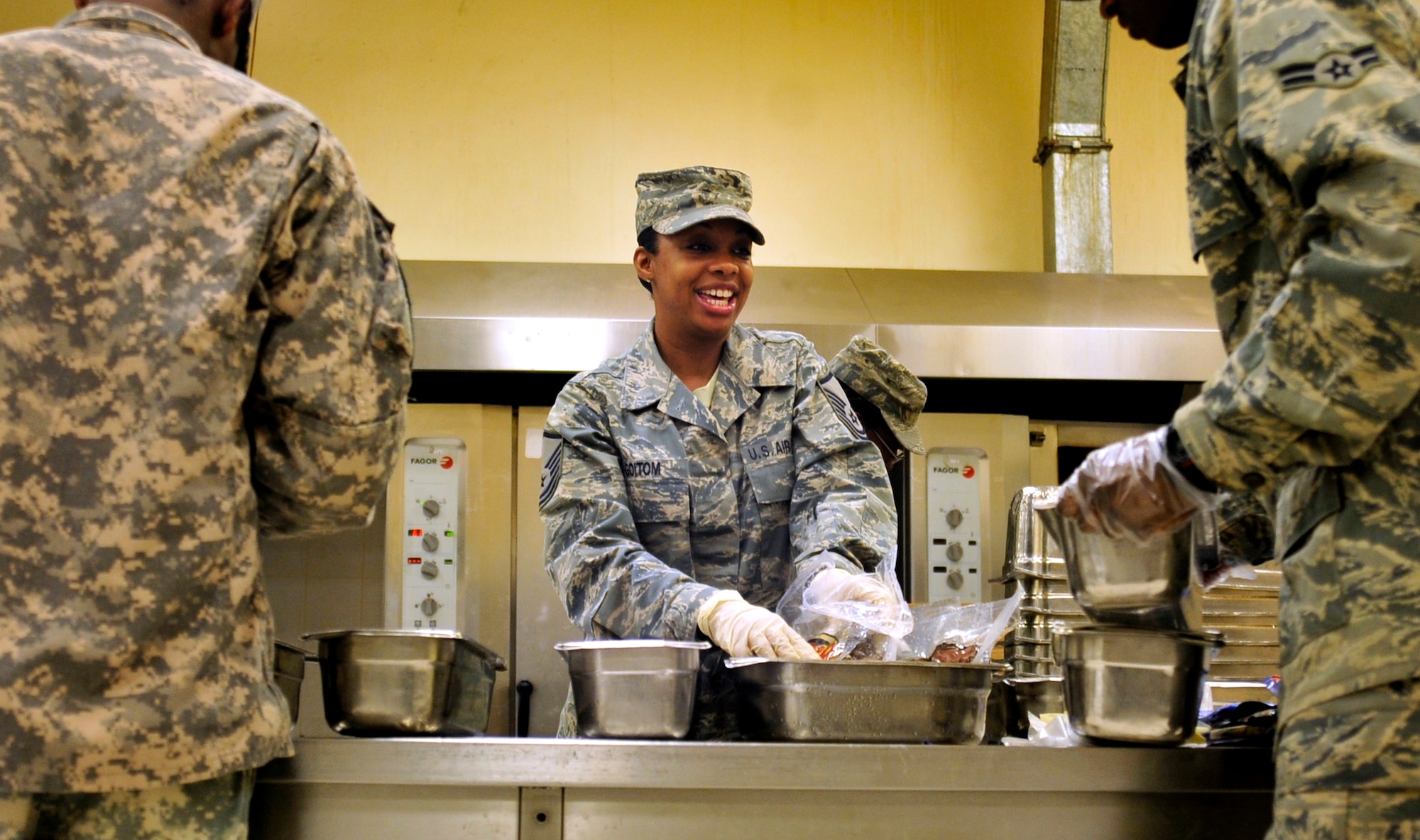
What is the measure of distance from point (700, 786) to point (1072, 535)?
1.71ft

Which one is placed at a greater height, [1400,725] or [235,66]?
[235,66]

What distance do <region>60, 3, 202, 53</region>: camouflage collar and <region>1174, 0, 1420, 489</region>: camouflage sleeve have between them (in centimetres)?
109

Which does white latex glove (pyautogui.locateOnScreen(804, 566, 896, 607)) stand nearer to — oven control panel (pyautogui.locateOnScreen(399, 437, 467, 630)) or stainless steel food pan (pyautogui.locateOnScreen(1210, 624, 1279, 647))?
stainless steel food pan (pyautogui.locateOnScreen(1210, 624, 1279, 647))

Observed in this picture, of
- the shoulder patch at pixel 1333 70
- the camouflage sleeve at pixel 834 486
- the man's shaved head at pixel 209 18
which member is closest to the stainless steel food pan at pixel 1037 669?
the camouflage sleeve at pixel 834 486

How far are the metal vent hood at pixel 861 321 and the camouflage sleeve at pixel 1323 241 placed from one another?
2129 millimetres

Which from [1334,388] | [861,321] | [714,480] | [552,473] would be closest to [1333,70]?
[1334,388]

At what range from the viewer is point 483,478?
11.6 feet

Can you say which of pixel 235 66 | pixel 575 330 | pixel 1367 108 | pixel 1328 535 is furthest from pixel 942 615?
pixel 575 330

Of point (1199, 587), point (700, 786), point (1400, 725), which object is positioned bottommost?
point (700, 786)

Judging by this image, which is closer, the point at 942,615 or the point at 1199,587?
the point at 1199,587

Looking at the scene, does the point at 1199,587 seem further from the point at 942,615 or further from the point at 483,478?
the point at 483,478

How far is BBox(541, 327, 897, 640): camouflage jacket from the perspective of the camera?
2240 millimetres

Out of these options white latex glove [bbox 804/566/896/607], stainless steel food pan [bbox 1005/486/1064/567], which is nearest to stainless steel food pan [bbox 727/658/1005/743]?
white latex glove [bbox 804/566/896/607]

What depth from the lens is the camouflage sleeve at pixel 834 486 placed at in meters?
2.21
